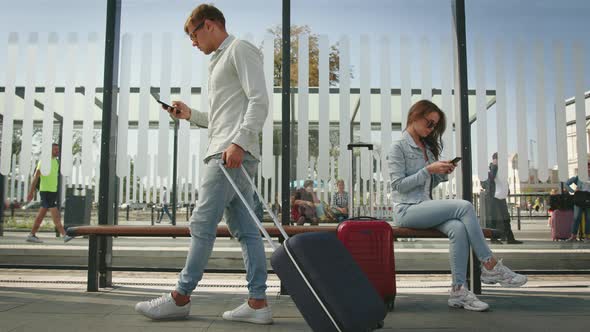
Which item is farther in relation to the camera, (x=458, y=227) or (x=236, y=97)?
(x=458, y=227)

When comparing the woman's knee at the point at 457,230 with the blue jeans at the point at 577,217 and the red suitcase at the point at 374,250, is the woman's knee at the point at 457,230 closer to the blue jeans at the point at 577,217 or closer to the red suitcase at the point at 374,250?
the red suitcase at the point at 374,250

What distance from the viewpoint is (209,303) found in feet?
11.1

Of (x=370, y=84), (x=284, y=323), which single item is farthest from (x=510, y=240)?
(x=284, y=323)

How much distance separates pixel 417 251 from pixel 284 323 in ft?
9.27

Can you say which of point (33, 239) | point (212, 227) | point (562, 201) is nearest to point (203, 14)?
point (212, 227)

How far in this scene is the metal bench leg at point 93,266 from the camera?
12.6ft

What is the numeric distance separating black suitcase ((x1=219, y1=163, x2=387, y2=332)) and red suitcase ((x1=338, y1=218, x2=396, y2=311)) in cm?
74

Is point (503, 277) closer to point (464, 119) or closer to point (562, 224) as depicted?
point (464, 119)

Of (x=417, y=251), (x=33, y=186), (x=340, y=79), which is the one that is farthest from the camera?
(x=417, y=251)

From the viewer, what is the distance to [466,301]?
312cm

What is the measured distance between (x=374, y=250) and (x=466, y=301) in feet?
2.28

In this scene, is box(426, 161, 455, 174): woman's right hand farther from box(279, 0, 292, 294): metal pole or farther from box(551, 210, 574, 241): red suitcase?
box(551, 210, 574, 241): red suitcase

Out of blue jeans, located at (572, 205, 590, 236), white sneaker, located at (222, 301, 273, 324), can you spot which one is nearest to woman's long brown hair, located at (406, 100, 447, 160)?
white sneaker, located at (222, 301, 273, 324)

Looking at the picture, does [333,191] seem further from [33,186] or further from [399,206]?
[33,186]
